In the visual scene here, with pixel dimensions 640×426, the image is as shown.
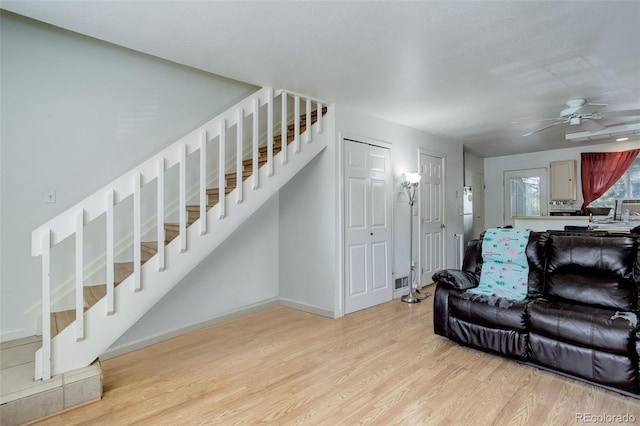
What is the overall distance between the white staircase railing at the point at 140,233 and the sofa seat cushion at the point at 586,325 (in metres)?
2.55

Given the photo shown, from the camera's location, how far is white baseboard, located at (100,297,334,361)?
2.96 metres

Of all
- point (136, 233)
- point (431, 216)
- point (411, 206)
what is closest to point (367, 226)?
point (411, 206)

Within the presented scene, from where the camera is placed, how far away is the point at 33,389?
2000 millimetres

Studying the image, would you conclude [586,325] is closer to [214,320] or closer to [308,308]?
[308,308]

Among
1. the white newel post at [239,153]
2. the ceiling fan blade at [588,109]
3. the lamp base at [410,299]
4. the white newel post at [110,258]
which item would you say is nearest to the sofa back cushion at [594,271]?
the ceiling fan blade at [588,109]

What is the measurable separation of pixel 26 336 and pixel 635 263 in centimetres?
468

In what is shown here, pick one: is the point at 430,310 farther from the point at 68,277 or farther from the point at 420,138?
the point at 68,277

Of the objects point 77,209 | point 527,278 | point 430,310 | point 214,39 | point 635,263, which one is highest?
point 214,39

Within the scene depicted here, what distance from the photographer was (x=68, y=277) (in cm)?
274

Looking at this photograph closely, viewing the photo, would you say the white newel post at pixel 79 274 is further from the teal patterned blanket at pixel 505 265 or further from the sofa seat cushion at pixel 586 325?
the sofa seat cushion at pixel 586 325

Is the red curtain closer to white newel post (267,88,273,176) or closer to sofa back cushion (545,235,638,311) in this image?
sofa back cushion (545,235,638,311)

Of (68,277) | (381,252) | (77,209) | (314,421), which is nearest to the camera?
(314,421)

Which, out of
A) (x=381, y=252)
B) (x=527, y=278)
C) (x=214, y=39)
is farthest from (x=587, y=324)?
(x=214, y=39)

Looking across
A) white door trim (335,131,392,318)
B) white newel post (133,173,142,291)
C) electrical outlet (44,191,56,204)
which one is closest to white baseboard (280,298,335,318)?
white door trim (335,131,392,318)
